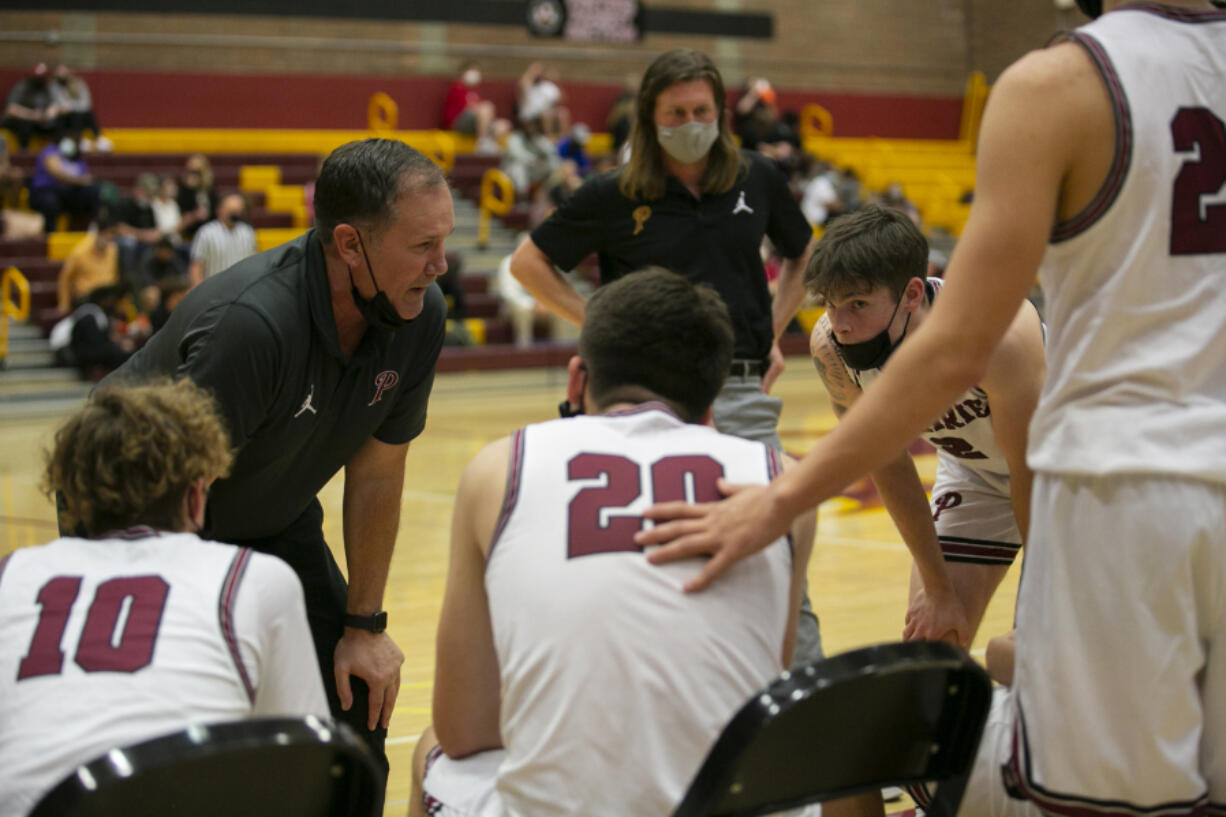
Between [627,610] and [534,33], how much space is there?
798 inches

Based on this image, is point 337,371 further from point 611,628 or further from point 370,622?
point 611,628

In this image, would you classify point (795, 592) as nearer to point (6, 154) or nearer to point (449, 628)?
point (449, 628)

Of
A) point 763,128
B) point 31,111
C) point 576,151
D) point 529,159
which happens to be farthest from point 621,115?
point 31,111

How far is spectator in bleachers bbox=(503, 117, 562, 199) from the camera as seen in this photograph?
18.6m

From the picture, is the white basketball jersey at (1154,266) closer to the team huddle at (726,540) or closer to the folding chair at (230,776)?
the team huddle at (726,540)

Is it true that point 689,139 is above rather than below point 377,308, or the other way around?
above

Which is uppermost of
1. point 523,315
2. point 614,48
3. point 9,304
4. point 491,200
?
point 614,48

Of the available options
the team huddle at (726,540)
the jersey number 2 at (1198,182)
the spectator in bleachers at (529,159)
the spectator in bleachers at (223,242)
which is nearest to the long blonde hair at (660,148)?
the team huddle at (726,540)

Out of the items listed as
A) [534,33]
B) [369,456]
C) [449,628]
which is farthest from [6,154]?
[449,628]

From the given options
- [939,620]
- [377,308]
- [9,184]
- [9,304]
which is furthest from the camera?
[9,184]

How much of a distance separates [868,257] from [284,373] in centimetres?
122

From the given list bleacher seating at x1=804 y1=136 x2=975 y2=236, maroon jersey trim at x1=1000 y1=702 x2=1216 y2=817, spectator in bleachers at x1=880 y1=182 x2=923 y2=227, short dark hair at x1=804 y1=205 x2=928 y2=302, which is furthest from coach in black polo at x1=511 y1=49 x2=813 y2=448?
bleacher seating at x1=804 y1=136 x2=975 y2=236

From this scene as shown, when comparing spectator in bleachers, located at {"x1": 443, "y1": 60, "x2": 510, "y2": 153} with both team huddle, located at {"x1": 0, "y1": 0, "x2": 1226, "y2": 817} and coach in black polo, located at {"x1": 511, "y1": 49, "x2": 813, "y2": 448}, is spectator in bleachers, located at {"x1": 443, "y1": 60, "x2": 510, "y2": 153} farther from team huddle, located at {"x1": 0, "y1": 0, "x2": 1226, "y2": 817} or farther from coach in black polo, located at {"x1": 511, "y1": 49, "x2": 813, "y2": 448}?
team huddle, located at {"x1": 0, "y1": 0, "x2": 1226, "y2": 817}

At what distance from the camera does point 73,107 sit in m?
16.5
